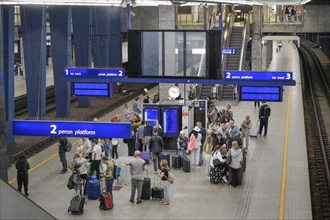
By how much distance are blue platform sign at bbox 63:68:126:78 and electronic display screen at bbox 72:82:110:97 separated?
308 mm

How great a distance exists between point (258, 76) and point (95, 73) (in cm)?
476

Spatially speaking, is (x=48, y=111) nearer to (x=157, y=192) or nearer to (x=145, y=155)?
(x=145, y=155)

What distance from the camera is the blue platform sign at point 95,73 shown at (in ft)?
65.1

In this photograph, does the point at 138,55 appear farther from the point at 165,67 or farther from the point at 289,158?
the point at 289,158

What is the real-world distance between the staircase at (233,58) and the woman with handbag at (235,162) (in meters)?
17.7

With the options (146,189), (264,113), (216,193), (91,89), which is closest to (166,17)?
(264,113)

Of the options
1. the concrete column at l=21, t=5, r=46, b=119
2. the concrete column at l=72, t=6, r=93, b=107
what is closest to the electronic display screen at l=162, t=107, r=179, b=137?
the concrete column at l=21, t=5, r=46, b=119

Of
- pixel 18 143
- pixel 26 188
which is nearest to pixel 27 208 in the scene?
pixel 26 188

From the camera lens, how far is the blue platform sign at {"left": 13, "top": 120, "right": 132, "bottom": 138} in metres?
14.0

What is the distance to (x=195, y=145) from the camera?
1895cm

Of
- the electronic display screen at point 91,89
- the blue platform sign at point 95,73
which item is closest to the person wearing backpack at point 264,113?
the blue platform sign at point 95,73

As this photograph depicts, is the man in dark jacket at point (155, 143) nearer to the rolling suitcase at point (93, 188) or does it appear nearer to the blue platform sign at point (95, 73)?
the blue platform sign at point (95, 73)

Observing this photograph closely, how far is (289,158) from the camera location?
67.4 ft

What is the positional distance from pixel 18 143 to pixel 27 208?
1731 centimetres
